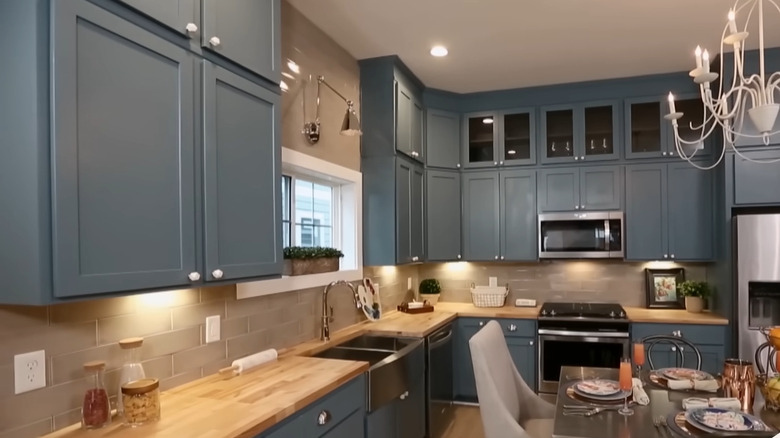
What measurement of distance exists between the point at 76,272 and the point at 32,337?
347mm

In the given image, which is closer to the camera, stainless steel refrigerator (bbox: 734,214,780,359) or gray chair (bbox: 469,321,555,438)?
gray chair (bbox: 469,321,555,438)

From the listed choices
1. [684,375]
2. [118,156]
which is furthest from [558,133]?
[118,156]

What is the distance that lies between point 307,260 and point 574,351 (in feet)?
7.95

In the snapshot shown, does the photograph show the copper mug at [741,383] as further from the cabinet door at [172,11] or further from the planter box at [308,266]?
the cabinet door at [172,11]

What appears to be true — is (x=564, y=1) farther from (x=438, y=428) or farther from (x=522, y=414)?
(x=438, y=428)

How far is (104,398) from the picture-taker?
158 cm

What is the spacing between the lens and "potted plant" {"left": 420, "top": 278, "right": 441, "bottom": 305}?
466cm

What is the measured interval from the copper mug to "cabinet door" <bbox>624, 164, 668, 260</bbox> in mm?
2168

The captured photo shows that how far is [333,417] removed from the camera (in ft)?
6.95

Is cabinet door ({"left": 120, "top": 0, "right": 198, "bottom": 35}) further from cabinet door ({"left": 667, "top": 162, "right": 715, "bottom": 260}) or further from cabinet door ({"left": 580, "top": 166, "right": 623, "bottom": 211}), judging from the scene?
cabinet door ({"left": 667, "top": 162, "right": 715, "bottom": 260})

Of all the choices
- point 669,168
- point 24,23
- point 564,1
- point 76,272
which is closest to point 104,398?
point 76,272

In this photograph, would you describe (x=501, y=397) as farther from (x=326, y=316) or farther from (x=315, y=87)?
(x=315, y=87)

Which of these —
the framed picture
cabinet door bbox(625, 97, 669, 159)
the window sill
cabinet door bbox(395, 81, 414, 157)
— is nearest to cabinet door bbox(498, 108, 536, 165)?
cabinet door bbox(625, 97, 669, 159)

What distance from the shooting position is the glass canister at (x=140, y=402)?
157 cm
